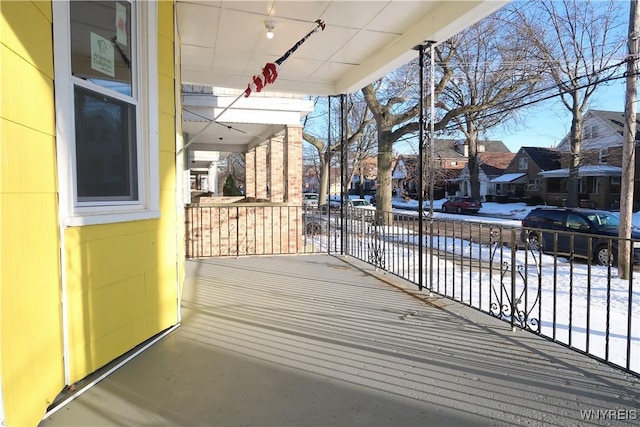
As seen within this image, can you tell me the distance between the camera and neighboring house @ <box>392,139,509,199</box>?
30150 millimetres

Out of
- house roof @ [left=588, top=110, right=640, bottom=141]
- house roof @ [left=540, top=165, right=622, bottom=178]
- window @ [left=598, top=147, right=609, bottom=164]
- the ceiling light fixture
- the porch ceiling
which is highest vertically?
house roof @ [left=588, top=110, right=640, bottom=141]

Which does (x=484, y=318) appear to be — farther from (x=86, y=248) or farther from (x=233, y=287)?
(x=86, y=248)

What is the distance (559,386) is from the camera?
2.55m

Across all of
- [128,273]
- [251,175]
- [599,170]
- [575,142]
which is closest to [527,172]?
[599,170]

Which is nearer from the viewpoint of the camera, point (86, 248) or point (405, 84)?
point (86, 248)

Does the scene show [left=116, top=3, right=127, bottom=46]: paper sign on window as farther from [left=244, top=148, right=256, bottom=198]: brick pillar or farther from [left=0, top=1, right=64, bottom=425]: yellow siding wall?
[left=244, top=148, right=256, bottom=198]: brick pillar

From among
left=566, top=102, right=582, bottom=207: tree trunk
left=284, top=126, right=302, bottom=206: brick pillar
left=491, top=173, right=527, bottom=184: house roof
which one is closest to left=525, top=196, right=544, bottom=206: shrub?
left=491, top=173, right=527, bottom=184: house roof

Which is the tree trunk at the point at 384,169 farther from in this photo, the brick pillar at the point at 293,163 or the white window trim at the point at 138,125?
the white window trim at the point at 138,125

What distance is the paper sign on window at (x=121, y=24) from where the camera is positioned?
296cm

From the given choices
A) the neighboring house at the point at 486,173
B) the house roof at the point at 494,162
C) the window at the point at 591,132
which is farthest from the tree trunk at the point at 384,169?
the house roof at the point at 494,162

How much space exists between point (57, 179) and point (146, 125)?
1021 mm

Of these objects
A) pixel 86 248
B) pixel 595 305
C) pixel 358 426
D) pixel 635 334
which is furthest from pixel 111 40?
pixel 595 305

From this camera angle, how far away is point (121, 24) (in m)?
2.99

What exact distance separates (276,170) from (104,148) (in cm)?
727
